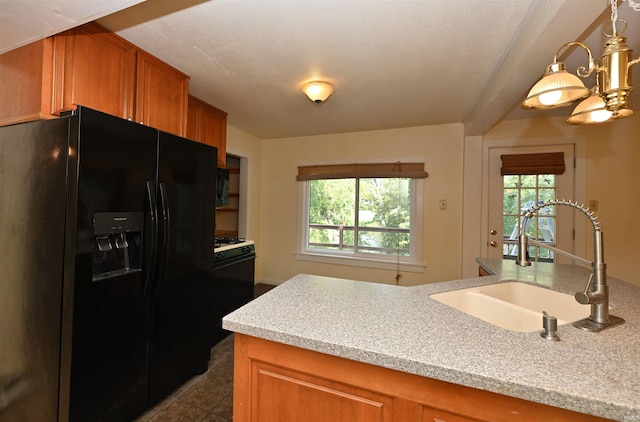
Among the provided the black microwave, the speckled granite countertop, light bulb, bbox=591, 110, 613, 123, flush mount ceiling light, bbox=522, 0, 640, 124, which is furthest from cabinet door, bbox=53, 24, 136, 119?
light bulb, bbox=591, 110, 613, 123

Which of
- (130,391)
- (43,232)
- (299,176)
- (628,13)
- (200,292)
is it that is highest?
(628,13)

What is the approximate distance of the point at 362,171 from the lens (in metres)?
3.55

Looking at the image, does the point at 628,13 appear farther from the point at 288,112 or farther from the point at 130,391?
the point at 130,391

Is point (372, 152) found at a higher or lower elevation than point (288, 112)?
lower

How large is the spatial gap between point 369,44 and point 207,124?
1.79m

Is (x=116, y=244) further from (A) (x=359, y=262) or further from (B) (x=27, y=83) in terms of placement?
(A) (x=359, y=262)

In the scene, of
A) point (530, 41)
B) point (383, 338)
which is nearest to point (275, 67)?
point (530, 41)

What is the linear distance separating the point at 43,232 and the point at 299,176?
289cm

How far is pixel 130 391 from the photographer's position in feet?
4.70

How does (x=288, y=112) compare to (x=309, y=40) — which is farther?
(x=288, y=112)

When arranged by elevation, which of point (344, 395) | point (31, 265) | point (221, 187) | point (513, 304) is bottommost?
point (344, 395)

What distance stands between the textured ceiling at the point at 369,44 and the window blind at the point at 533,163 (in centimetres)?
67

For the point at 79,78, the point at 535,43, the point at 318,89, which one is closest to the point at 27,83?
the point at 79,78

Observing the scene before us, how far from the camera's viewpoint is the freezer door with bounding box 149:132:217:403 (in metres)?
1.58
